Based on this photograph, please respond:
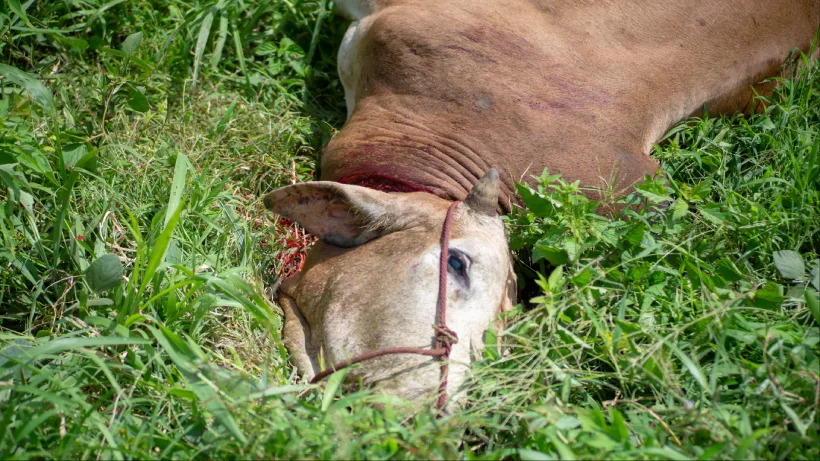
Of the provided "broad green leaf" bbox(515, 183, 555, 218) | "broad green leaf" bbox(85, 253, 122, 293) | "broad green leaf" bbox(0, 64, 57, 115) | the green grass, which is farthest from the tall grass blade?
"broad green leaf" bbox(515, 183, 555, 218)

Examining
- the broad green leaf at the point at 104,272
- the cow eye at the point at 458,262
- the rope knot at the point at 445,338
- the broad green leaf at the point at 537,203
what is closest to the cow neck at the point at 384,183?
the broad green leaf at the point at 537,203

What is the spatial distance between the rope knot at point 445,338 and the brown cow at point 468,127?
0.04 m

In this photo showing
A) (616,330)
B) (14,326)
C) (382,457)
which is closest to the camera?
(382,457)

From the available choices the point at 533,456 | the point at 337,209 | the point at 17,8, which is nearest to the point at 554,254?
the point at 337,209

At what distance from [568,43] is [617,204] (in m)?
0.72

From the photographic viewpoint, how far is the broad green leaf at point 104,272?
2.43 metres

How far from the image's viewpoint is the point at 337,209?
2.76 meters

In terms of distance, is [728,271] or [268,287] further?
[268,287]

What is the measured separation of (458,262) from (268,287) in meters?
0.85

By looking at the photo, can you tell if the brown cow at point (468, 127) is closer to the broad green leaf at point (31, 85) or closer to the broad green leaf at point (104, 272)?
the broad green leaf at point (104, 272)

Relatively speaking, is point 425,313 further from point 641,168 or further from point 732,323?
point 641,168

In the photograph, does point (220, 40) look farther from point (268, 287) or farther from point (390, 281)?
point (390, 281)

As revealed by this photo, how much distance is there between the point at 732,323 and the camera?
2363 millimetres

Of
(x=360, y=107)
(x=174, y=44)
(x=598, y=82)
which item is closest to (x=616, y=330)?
(x=598, y=82)
